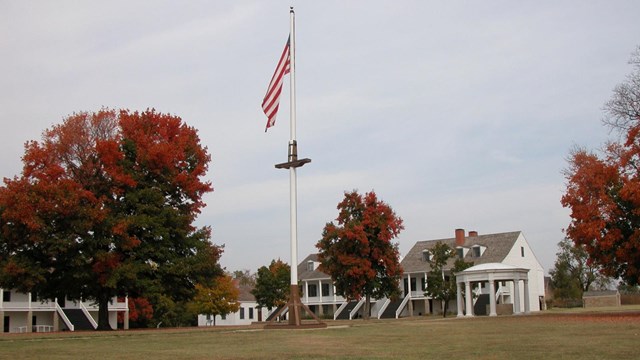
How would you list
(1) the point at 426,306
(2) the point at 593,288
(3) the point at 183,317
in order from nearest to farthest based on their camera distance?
(1) the point at 426,306 < (3) the point at 183,317 < (2) the point at 593,288

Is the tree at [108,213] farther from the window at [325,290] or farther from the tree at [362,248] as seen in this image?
the window at [325,290]

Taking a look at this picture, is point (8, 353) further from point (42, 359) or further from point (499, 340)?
point (499, 340)

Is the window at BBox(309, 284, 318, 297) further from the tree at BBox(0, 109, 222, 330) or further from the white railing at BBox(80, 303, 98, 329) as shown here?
the tree at BBox(0, 109, 222, 330)

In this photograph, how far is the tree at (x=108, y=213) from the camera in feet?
117

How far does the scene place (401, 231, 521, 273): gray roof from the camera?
6794 centimetres

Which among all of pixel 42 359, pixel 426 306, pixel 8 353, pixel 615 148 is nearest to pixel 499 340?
pixel 42 359

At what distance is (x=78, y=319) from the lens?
5878cm

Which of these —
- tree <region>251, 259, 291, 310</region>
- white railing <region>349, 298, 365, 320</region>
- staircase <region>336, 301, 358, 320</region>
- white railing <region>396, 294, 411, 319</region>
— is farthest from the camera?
tree <region>251, 259, 291, 310</region>

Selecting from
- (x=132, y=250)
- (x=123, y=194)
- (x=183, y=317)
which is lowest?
(x=183, y=317)

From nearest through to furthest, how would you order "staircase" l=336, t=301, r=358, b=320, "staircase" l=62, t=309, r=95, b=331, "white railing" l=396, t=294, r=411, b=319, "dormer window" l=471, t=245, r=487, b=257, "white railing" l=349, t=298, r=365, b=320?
"staircase" l=62, t=309, r=95, b=331 < "white railing" l=396, t=294, r=411, b=319 < "white railing" l=349, t=298, r=365, b=320 < "dormer window" l=471, t=245, r=487, b=257 < "staircase" l=336, t=301, r=358, b=320

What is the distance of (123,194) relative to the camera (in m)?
39.1

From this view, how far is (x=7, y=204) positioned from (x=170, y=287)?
10.1 metres

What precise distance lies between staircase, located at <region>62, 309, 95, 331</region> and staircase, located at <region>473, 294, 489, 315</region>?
3245 centimetres

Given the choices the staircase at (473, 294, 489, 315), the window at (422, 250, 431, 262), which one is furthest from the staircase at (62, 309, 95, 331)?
the window at (422, 250, 431, 262)
